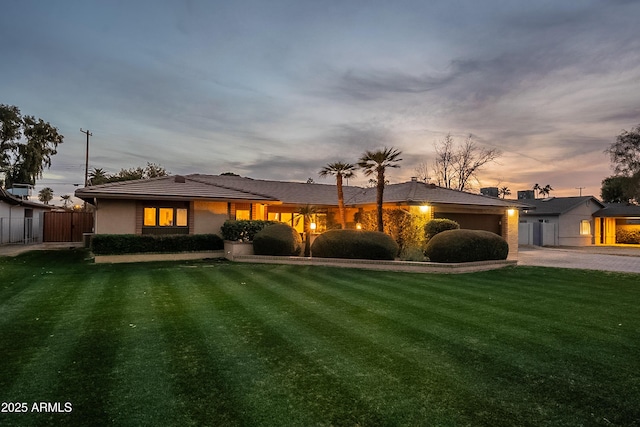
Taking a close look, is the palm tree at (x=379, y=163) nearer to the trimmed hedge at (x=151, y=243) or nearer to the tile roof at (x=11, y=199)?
the trimmed hedge at (x=151, y=243)

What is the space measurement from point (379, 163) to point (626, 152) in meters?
26.2

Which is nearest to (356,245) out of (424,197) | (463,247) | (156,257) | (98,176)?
(463,247)

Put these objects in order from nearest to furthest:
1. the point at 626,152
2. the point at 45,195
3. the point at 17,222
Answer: the point at 17,222, the point at 626,152, the point at 45,195

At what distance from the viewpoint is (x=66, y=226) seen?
27.6m

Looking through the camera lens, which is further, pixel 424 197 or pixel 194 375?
pixel 424 197

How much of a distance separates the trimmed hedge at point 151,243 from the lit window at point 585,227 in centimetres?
3004

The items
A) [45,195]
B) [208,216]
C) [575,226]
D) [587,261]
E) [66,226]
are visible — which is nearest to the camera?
[587,261]

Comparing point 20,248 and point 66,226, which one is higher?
point 66,226

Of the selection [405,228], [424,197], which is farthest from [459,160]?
[405,228]

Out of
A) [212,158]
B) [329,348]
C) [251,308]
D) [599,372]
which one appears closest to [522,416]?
[599,372]

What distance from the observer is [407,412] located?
11.5 feet

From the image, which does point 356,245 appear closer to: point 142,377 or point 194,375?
point 194,375

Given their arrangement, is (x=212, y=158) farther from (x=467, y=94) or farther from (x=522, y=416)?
(x=522, y=416)

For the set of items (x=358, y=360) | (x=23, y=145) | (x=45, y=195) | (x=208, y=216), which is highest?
(x=23, y=145)
